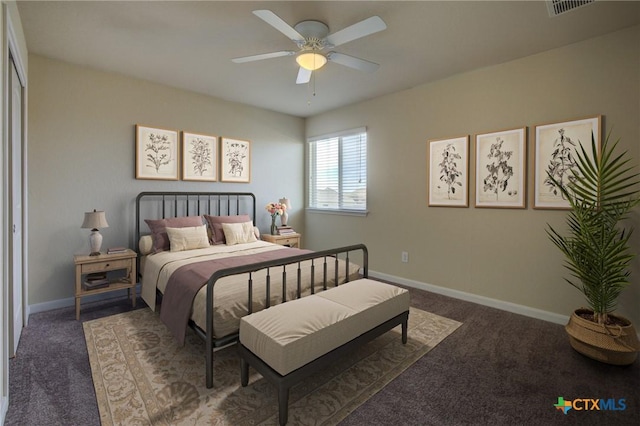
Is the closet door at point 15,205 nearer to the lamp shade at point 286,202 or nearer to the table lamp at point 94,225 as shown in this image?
the table lamp at point 94,225

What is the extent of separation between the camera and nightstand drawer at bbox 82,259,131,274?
10.1 feet

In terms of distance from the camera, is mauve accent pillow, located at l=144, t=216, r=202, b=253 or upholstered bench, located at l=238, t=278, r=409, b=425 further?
mauve accent pillow, located at l=144, t=216, r=202, b=253

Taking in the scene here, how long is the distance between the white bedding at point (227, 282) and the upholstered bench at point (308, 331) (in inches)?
7.2

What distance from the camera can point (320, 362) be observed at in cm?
184

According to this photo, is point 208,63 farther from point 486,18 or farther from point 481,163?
point 481,163

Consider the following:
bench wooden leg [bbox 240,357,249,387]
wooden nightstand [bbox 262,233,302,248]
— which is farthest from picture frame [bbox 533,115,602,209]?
wooden nightstand [bbox 262,233,302,248]

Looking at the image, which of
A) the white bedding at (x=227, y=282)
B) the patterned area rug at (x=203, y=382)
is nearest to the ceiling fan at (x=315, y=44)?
the white bedding at (x=227, y=282)

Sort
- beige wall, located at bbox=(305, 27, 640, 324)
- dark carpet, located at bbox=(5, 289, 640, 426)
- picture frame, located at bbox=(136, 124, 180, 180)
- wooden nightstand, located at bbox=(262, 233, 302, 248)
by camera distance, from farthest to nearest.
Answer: wooden nightstand, located at bbox=(262, 233, 302, 248)
picture frame, located at bbox=(136, 124, 180, 180)
beige wall, located at bbox=(305, 27, 640, 324)
dark carpet, located at bbox=(5, 289, 640, 426)

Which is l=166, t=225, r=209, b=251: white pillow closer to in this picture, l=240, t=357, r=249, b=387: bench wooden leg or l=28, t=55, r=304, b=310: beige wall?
l=28, t=55, r=304, b=310: beige wall

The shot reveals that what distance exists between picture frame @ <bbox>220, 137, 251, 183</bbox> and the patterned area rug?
247cm

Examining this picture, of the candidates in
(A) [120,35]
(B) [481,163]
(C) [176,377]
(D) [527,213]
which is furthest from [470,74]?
(C) [176,377]

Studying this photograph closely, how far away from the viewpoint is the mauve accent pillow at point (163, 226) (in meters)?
3.54

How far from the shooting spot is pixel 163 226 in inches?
143

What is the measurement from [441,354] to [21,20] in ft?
14.5
